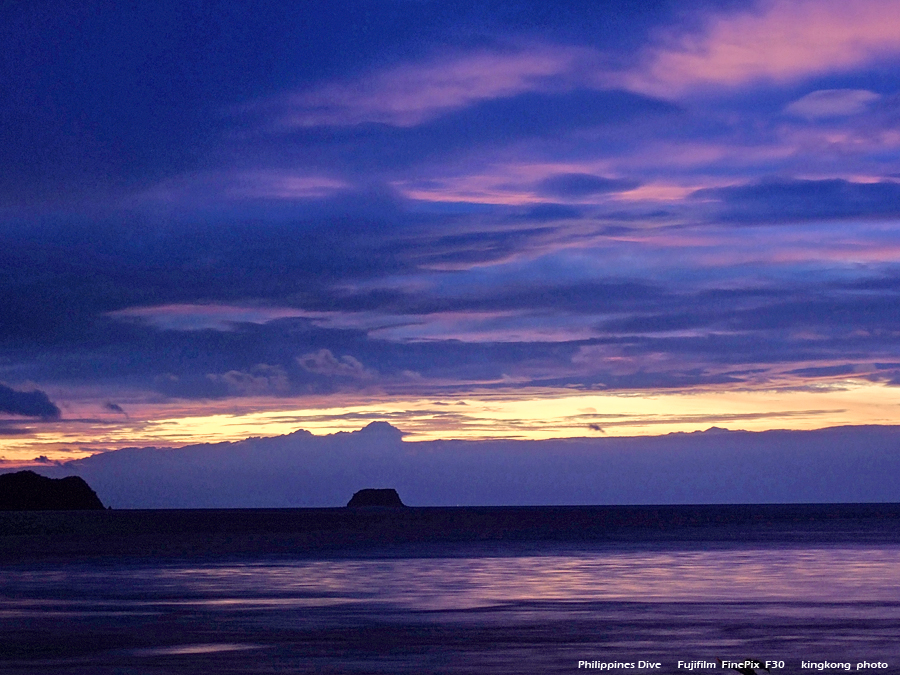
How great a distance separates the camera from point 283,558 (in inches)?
2749

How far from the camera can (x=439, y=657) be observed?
2831cm

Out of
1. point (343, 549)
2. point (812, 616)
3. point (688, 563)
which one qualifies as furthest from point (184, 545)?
point (812, 616)

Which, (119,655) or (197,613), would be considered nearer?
(119,655)

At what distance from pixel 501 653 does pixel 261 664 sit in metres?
6.20

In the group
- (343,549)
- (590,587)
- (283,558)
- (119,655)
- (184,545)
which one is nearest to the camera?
(119,655)

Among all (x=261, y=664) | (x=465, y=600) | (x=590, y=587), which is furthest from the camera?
(x=590, y=587)

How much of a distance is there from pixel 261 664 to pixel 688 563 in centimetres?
4051

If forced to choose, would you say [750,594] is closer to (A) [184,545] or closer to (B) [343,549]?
(B) [343,549]

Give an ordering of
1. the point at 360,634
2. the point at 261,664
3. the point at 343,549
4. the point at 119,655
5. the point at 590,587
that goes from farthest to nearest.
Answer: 1. the point at 343,549
2. the point at 590,587
3. the point at 360,634
4. the point at 119,655
5. the point at 261,664

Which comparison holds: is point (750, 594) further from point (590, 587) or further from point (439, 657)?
point (439, 657)

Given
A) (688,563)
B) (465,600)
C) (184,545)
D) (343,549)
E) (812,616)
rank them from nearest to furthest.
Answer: (812,616), (465,600), (688,563), (343,549), (184,545)

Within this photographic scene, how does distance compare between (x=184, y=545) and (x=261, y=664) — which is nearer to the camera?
(x=261, y=664)

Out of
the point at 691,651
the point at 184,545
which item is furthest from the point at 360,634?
the point at 184,545

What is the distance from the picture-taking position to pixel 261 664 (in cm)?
2708
